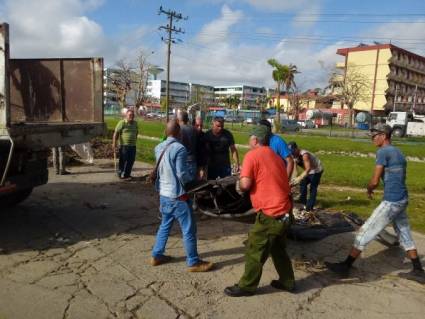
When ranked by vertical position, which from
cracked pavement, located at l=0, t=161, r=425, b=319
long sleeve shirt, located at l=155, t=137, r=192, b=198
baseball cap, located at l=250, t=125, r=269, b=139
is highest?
baseball cap, located at l=250, t=125, r=269, b=139

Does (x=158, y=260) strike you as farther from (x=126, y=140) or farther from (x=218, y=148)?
(x=126, y=140)

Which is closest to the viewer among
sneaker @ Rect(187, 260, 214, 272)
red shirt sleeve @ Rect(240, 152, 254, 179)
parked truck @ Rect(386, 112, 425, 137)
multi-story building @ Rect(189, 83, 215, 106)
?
red shirt sleeve @ Rect(240, 152, 254, 179)

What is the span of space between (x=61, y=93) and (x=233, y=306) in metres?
4.29

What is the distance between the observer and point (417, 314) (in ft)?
13.5

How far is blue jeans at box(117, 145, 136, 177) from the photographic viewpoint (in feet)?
33.3

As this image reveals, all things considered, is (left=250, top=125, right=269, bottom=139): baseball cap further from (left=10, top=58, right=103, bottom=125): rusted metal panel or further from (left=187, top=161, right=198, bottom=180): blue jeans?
(left=10, top=58, right=103, bottom=125): rusted metal panel

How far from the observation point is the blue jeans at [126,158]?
33.3ft

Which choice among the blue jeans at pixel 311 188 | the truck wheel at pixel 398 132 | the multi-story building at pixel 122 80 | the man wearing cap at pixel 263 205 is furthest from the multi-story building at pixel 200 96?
the man wearing cap at pixel 263 205

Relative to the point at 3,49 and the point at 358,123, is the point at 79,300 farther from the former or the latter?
the point at 358,123

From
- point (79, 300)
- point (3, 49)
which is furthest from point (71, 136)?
point (79, 300)

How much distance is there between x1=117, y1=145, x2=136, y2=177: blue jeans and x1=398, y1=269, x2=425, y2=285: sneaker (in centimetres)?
661

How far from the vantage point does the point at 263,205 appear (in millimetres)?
4156

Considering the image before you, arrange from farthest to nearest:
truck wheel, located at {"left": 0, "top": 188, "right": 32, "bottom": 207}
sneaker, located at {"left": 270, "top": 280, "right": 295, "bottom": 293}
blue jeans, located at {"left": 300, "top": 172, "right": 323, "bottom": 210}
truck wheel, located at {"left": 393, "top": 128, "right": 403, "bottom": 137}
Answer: truck wheel, located at {"left": 393, "top": 128, "right": 403, "bottom": 137}
blue jeans, located at {"left": 300, "top": 172, "right": 323, "bottom": 210}
truck wheel, located at {"left": 0, "top": 188, "right": 32, "bottom": 207}
sneaker, located at {"left": 270, "top": 280, "right": 295, "bottom": 293}

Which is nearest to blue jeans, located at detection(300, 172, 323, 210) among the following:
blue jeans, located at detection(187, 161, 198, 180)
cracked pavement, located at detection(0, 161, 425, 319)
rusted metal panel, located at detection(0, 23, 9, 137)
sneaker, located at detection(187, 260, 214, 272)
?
cracked pavement, located at detection(0, 161, 425, 319)
